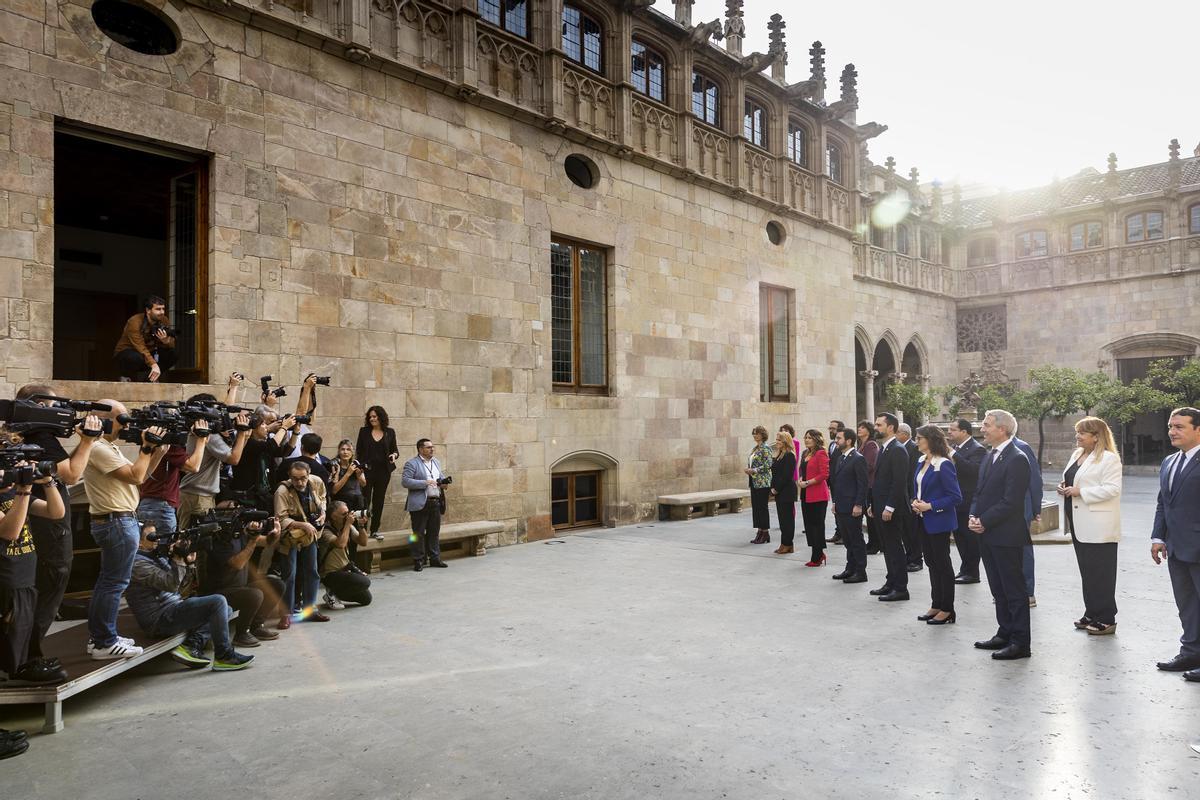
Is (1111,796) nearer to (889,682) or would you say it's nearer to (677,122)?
Result: (889,682)

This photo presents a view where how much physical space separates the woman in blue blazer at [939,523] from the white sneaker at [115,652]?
598cm

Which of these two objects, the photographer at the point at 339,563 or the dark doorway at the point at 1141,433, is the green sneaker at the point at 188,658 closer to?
the photographer at the point at 339,563

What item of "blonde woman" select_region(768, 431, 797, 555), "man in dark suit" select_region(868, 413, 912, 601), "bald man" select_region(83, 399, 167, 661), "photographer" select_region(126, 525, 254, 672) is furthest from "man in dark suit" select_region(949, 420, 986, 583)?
"bald man" select_region(83, 399, 167, 661)

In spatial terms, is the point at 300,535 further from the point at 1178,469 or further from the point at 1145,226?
the point at 1145,226

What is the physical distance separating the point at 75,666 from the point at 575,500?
338 inches

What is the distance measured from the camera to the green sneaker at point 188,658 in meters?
5.39

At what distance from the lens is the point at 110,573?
16.4 ft

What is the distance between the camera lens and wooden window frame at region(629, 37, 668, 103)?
13.7m

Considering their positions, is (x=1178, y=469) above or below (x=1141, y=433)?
above

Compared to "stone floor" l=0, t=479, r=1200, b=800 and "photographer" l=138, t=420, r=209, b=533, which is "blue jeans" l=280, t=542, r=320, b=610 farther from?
"photographer" l=138, t=420, r=209, b=533

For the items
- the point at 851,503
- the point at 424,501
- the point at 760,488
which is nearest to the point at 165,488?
the point at 424,501

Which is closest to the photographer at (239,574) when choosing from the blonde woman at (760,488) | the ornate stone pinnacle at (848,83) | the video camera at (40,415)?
the video camera at (40,415)

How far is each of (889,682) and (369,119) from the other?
868 centimetres

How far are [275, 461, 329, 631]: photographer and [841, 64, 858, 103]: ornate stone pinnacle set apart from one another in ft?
56.2
